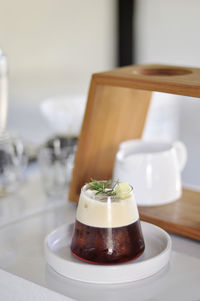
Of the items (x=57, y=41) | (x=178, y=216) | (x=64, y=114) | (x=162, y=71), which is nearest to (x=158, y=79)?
(x=162, y=71)

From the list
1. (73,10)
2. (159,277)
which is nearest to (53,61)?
(73,10)

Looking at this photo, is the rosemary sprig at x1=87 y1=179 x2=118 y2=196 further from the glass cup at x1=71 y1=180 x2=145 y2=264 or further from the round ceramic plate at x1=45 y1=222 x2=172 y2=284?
the round ceramic plate at x1=45 y1=222 x2=172 y2=284

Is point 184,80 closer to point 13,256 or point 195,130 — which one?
point 13,256

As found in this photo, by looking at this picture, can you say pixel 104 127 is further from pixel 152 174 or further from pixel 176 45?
pixel 176 45

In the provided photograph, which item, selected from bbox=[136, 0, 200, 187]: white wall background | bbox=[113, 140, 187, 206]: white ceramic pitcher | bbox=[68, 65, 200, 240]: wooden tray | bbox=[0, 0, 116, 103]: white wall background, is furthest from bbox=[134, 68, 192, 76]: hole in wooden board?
bbox=[0, 0, 116, 103]: white wall background

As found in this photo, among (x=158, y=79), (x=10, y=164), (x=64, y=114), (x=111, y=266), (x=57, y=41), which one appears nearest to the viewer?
(x=111, y=266)

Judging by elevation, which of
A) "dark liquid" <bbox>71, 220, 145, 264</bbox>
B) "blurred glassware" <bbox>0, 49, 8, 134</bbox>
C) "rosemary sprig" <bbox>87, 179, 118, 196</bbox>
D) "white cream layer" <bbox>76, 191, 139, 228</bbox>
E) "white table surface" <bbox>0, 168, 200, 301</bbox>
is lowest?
"white table surface" <bbox>0, 168, 200, 301</bbox>

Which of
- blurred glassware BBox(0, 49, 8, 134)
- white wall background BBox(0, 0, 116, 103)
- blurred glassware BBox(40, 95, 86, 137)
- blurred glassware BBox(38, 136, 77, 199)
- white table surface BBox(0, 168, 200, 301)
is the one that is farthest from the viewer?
white wall background BBox(0, 0, 116, 103)
